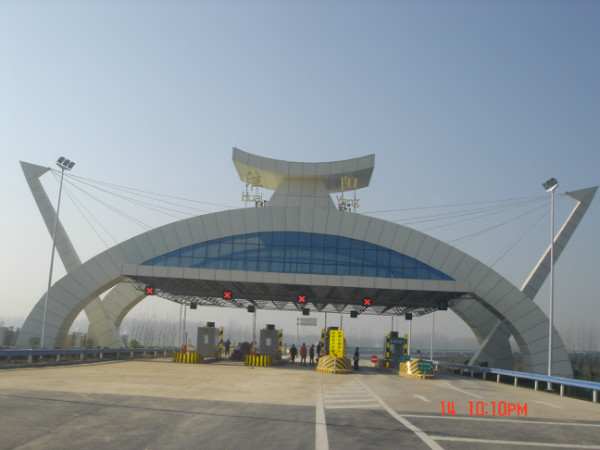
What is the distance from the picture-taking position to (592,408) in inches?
657

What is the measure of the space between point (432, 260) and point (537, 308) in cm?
722

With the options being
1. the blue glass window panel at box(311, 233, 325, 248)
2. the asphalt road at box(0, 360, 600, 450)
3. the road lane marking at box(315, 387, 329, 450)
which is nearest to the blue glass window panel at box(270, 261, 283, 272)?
the blue glass window panel at box(311, 233, 325, 248)

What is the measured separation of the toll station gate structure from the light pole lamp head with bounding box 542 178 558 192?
6.01 metres

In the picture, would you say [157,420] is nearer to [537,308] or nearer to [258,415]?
[258,415]

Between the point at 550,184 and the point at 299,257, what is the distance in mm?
15858

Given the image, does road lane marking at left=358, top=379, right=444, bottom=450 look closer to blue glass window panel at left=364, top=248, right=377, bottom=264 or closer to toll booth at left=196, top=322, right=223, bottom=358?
blue glass window panel at left=364, top=248, right=377, bottom=264

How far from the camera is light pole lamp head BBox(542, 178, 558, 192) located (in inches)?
1187

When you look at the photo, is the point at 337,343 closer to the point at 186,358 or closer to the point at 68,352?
the point at 186,358

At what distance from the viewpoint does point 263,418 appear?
38.1 ft

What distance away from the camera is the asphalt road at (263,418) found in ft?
29.7

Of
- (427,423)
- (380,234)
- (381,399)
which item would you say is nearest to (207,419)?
(427,423)
